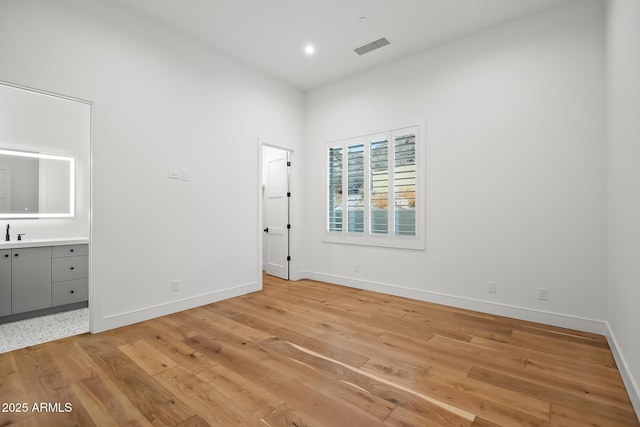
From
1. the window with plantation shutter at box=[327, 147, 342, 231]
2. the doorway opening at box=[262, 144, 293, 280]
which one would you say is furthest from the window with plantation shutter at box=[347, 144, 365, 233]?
the doorway opening at box=[262, 144, 293, 280]

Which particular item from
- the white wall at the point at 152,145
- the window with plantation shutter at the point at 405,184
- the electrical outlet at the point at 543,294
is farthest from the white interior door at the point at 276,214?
the electrical outlet at the point at 543,294

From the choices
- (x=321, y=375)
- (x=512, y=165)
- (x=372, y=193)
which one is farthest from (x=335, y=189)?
(x=321, y=375)

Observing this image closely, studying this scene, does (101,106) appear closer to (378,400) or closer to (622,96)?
(378,400)

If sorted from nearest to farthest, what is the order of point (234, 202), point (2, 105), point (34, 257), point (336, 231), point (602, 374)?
point (602, 374) < point (34, 257) < point (2, 105) < point (234, 202) < point (336, 231)

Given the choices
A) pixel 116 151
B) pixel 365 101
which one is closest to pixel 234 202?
pixel 116 151

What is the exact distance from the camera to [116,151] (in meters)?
3.15

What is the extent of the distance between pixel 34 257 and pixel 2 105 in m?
1.99

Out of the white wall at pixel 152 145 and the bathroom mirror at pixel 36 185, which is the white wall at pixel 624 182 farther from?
the bathroom mirror at pixel 36 185

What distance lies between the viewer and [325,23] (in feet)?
11.5

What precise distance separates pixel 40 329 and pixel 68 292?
68 centimetres

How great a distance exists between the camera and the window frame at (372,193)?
4.10 meters

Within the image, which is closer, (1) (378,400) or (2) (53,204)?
(1) (378,400)

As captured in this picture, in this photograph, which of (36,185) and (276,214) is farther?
(276,214)

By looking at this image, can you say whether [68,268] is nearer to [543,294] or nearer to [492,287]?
[492,287]
